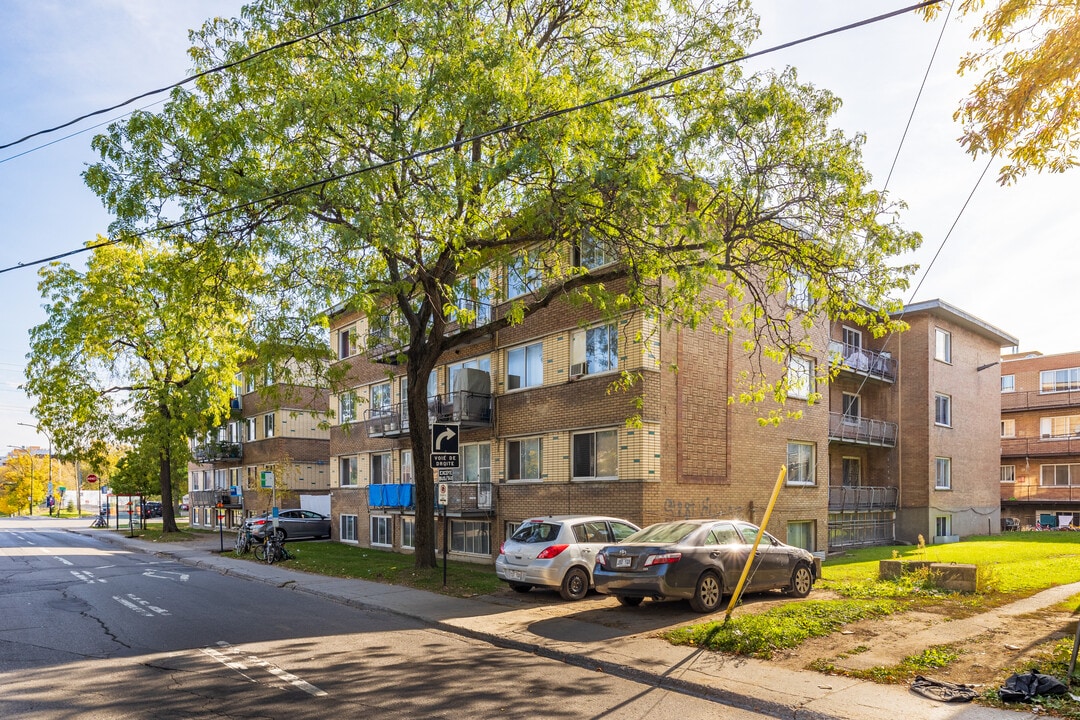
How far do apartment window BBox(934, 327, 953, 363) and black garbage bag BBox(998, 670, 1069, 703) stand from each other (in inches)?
1017

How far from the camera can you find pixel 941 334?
104 feet

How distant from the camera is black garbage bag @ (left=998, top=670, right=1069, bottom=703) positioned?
7.41 m

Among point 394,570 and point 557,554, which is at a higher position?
point 557,554

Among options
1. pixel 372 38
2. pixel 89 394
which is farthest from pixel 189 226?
pixel 89 394

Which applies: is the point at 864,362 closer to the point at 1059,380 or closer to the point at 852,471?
the point at 852,471

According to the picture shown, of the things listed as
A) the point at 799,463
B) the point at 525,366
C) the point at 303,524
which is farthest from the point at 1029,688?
the point at 303,524

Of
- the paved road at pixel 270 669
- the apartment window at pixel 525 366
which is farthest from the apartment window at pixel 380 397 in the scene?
the paved road at pixel 270 669

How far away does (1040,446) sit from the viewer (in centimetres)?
4341

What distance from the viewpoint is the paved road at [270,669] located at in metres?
7.53

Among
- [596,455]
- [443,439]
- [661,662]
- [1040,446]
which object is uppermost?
[443,439]

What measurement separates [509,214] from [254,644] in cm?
888

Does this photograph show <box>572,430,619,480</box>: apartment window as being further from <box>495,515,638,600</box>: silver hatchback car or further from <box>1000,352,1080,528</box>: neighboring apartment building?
<box>1000,352,1080,528</box>: neighboring apartment building

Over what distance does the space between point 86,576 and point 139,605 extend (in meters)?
7.09

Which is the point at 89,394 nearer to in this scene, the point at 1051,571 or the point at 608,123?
the point at 608,123
